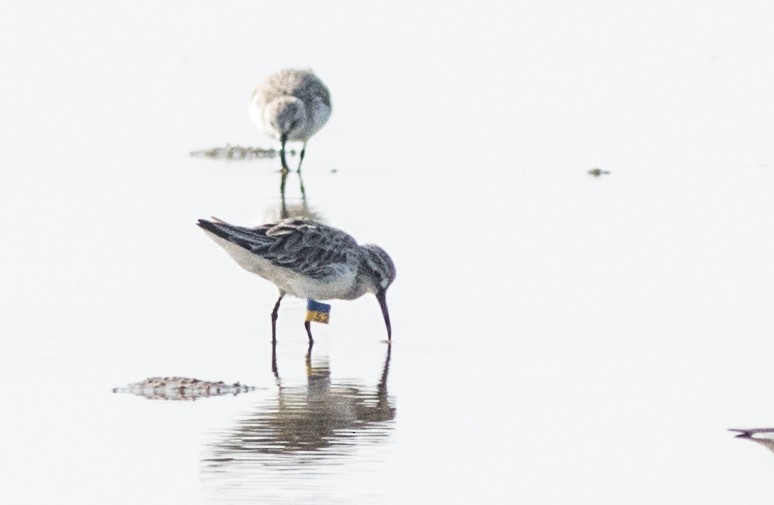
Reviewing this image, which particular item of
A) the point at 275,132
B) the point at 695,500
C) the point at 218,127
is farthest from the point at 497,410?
the point at 218,127

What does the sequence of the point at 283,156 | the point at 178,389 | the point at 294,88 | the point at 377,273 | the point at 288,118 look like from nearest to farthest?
1. the point at 178,389
2. the point at 377,273
3. the point at 283,156
4. the point at 288,118
5. the point at 294,88

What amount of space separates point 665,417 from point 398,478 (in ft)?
5.83

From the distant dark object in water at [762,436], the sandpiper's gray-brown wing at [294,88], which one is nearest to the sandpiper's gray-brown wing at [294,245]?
the distant dark object in water at [762,436]

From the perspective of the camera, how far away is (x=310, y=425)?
1002 centimetres

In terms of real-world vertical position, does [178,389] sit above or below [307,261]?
below

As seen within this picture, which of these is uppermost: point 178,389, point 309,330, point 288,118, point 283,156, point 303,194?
point 288,118

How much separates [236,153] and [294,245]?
9.26 meters

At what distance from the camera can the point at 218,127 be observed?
2414 cm

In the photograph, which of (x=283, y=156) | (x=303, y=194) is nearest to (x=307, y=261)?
(x=303, y=194)

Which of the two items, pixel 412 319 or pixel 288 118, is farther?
pixel 288 118

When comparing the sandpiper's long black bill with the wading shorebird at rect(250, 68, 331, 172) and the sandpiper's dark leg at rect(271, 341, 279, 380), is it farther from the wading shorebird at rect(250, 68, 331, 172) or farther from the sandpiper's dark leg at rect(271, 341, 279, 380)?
the wading shorebird at rect(250, 68, 331, 172)

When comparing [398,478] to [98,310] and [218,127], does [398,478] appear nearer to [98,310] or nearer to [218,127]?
[98,310]

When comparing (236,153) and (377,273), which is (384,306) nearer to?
(377,273)

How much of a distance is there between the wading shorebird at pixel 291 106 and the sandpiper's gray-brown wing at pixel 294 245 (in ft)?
25.9
